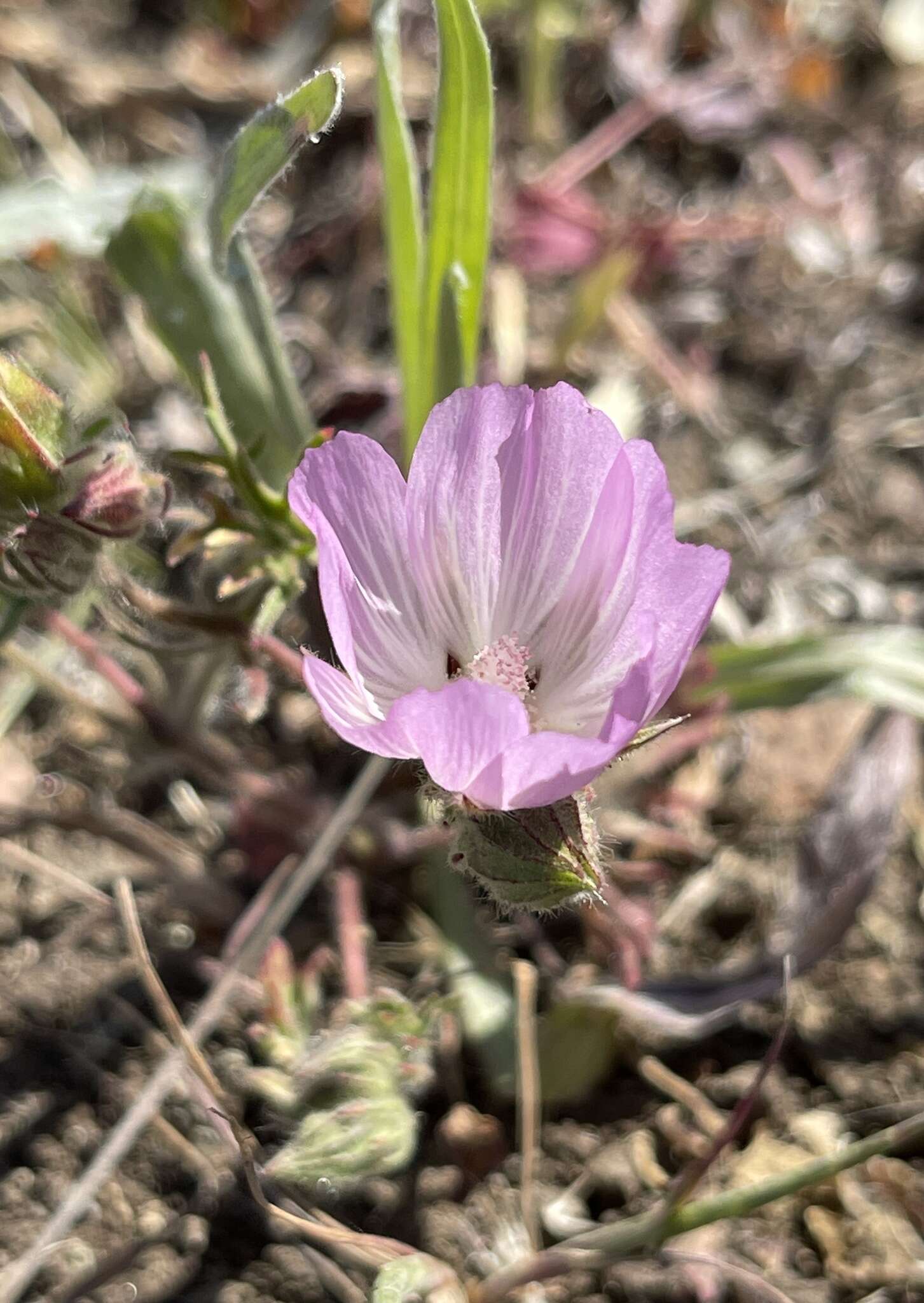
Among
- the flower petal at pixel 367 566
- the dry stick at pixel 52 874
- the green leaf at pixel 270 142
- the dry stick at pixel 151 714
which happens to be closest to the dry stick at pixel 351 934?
the dry stick at pixel 151 714

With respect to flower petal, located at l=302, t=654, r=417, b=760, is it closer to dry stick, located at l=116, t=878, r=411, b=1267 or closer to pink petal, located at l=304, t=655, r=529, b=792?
pink petal, located at l=304, t=655, r=529, b=792

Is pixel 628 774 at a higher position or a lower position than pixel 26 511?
lower

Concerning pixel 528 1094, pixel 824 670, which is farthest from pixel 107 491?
pixel 824 670

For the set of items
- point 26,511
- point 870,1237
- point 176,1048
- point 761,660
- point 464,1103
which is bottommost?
point 870,1237

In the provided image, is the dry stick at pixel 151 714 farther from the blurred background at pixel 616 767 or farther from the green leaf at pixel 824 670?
the green leaf at pixel 824 670

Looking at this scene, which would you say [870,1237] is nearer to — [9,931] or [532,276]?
[9,931]

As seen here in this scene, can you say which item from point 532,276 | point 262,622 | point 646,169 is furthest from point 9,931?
point 646,169

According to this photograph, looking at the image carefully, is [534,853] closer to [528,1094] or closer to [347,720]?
[347,720]
